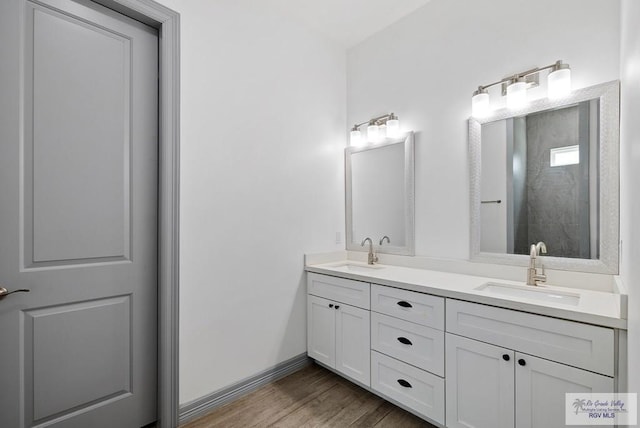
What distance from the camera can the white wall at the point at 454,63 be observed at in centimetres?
162

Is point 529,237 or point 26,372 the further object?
point 529,237

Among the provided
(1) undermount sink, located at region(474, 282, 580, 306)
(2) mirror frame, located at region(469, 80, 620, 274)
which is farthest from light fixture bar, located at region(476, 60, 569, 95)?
(1) undermount sink, located at region(474, 282, 580, 306)

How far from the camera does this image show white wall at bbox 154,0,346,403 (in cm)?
186

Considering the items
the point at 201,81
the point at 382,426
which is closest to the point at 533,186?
the point at 382,426

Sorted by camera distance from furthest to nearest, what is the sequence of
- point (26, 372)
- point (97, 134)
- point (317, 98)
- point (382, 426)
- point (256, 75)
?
point (317, 98) → point (256, 75) → point (382, 426) → point (97, 134) → point (26, 372)

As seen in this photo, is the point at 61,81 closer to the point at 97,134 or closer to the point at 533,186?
the point at 97,134

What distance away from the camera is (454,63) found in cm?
212

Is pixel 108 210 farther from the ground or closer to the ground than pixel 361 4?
closer to the ground

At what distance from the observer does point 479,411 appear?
1.50 meters

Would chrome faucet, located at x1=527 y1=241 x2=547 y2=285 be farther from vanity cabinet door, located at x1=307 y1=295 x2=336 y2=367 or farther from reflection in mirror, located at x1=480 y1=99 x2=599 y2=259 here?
vanity cabinet door, located at x1=307 y1=295 x2=336 y2=367

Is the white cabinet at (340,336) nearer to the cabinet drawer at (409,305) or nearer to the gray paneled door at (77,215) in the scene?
the cabinet drawer at (409,305)

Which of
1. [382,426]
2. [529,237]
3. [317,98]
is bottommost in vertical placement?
[382,426]

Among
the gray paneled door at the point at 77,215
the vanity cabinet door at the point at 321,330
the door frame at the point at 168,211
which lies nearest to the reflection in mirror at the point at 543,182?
the vanity cabinet door at the point at 321,330

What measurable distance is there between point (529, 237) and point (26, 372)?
2692mm
